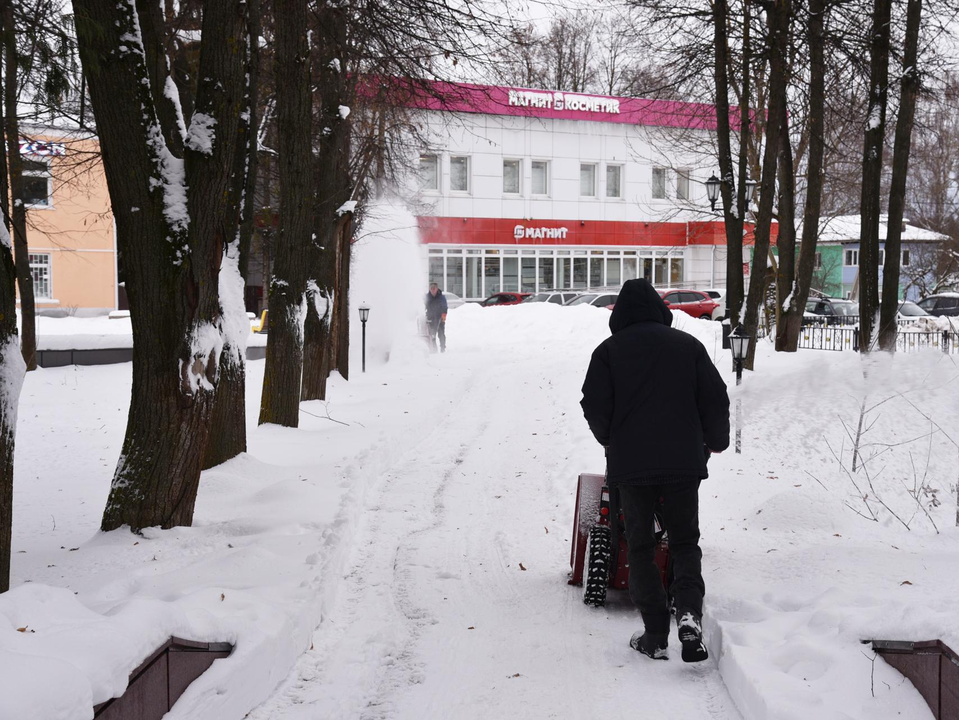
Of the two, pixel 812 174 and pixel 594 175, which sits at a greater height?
pixel 594 175

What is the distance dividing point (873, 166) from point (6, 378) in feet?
39.6

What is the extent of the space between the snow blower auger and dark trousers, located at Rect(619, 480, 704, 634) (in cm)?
36

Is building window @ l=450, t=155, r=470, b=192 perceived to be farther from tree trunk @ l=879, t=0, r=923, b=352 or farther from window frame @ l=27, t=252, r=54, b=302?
tree trunk @ l=879, t=0, r=923, b=352

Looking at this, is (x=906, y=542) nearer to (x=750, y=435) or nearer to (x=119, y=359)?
(x=750, y=435)

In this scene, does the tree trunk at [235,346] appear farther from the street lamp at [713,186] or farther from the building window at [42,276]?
the building window at [42,276]

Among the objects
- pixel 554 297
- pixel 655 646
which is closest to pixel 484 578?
pixel 655 646

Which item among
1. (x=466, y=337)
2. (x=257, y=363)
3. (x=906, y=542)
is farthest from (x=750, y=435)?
(x=466, y=337)

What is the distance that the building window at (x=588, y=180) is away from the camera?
4519cm

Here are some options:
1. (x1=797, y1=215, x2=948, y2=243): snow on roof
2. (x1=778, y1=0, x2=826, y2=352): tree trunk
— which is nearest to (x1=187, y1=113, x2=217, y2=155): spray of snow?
(x1=778, y1=0, x2=826, y2=352): tree trunk

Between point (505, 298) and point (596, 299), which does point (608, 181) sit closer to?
point (505, 298)

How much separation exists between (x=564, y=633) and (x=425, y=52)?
7929mm

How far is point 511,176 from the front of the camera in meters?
44.1

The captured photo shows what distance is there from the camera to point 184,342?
604 cm

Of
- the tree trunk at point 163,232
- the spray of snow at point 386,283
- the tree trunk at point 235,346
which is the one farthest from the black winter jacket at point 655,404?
the spray of snow at point 386,283
